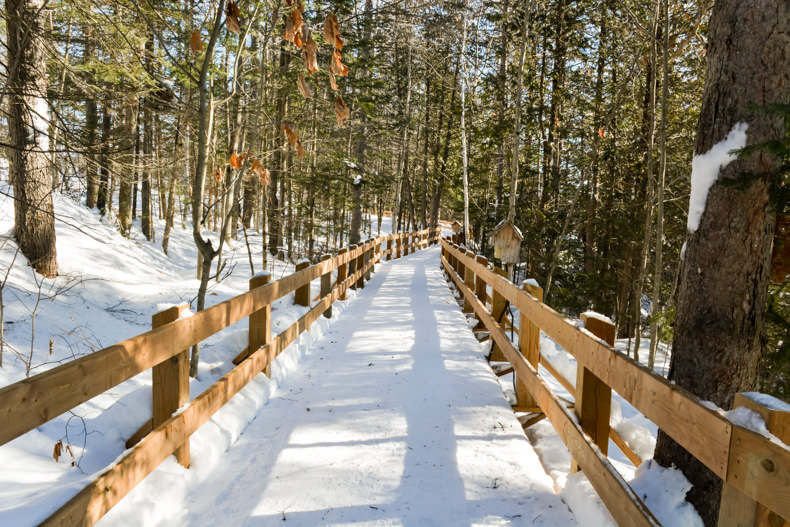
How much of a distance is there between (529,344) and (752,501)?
2511 mm

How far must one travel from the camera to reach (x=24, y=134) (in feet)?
23.5

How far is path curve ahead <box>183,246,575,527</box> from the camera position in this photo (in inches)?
104

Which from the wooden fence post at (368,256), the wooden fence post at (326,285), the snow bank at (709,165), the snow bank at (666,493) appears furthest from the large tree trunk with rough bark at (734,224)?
the wooden fence post at (368,256)

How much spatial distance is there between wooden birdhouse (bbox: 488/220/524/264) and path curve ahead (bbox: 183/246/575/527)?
4065mm

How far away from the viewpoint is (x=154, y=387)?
8.82 feet

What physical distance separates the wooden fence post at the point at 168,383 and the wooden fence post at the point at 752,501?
2.61m

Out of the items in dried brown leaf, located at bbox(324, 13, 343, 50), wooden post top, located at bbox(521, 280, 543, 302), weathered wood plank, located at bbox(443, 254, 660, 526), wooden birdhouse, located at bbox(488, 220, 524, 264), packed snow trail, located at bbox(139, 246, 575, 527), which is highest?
dried brown leaf, located at bbox(324, 13, 343, 50)

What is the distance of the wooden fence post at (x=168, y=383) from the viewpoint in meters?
2.69

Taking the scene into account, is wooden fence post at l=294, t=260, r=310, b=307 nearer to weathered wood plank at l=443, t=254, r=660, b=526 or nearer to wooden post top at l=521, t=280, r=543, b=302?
wooden post top at l=521, t=280, r=543, b=302

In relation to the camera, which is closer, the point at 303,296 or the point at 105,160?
the point at 105,160

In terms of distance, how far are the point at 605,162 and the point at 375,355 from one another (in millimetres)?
12539

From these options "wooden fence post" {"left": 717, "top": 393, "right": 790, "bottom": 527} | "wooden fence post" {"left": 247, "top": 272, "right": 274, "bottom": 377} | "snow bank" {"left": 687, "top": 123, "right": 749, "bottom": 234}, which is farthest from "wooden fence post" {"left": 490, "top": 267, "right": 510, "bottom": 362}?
"wooden fence post" {"left": 717, "top": 393, "right": 790, "bottom": 527}

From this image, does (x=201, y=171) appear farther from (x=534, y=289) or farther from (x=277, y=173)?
(x=277, y=173)

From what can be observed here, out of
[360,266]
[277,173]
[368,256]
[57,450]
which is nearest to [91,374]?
[57,450]
